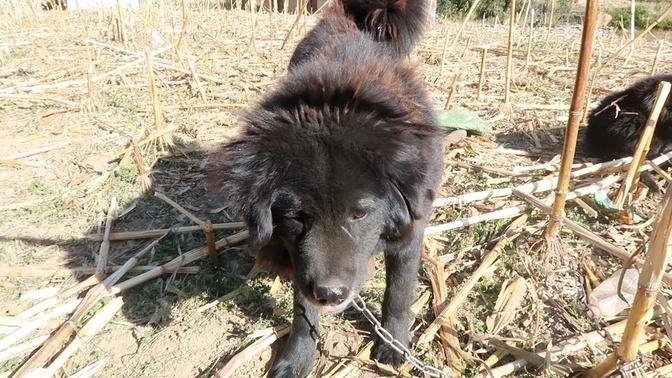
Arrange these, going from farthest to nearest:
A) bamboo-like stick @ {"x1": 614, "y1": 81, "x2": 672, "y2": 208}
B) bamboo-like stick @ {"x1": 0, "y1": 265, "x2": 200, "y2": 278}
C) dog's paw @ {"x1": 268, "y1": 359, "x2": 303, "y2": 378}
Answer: bamboo-like stick @ {"x1": 0, "y1": 265, "x2": 200, "y2": 278} < bamboo-like stick @ {"x1": 614, "y1": 81, "x2": 672, "y2": 208} < dog's paw @ {"x1": 268, "y1": 359, "x2": 303, "y2": 378}

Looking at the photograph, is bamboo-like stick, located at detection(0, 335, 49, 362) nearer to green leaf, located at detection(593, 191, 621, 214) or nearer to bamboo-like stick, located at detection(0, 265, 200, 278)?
bamboo-like stick, located at detection(0, 265, 200, 278)

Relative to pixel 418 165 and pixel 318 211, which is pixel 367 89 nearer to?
pixel 418 165

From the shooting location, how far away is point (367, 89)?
233 cm

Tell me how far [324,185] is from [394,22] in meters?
2.28

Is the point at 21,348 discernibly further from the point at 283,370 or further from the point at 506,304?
the point at 506,304

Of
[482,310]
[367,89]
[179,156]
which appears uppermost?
[367,89]

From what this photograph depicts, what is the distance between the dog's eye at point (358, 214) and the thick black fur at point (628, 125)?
3228 mm

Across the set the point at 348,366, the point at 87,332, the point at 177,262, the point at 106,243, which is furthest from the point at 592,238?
the point at 106,243

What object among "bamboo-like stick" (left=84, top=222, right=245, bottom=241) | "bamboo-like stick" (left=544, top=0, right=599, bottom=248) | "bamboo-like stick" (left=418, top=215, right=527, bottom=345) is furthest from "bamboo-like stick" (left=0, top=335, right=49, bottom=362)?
"bamboo-like stick" (left=544, top=0, right=599, bottom=248)

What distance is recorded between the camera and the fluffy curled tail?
3877 mm

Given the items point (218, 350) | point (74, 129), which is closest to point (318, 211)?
point (218, 350)

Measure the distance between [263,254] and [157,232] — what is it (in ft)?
5.02

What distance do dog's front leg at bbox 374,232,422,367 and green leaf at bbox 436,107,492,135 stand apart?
8.38ft

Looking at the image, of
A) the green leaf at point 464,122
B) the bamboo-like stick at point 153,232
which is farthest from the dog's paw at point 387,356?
the green leaf at point 464,122
